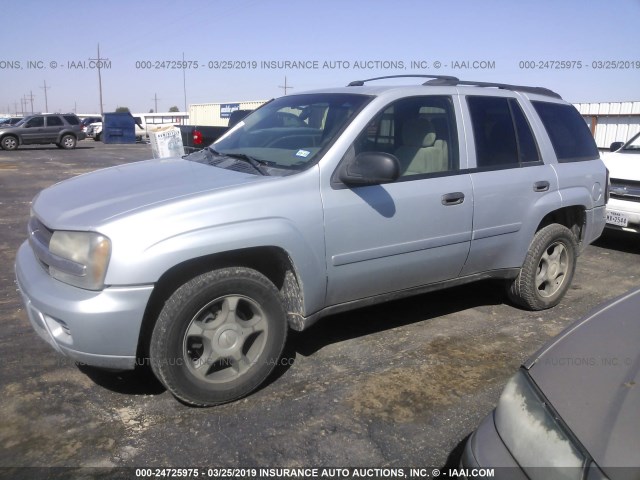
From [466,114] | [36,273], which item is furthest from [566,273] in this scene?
[36,273]

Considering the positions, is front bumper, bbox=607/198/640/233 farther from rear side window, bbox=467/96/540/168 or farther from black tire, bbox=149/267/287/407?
black tire, bbox=149/267/287/407

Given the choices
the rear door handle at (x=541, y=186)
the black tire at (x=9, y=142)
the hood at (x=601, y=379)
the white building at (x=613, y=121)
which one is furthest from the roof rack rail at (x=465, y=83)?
the black tire at (x=9, y=142)

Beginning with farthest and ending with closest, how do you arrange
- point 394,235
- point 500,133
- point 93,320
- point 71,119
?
point 71,119, point 500,133, point 394,235, point 93,320

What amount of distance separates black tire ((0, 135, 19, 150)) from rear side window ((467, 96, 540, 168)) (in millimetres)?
27009

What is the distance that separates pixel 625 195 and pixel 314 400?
5402 millimetres

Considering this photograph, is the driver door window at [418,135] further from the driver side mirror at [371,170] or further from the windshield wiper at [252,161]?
the windshield wiper at [252,161]

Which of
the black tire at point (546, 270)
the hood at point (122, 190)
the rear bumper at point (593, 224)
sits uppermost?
the hood at point (122, 190)

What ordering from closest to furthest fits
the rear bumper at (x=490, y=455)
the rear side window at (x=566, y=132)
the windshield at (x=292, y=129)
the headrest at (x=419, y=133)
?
the rear bumper at (x=490, y=455), the windshield at (x=292, y=129), the headrest at (x=419, y=133), the rear side window at (x=566, y=132)

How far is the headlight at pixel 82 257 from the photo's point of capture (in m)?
2.68

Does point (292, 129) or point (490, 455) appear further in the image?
point (292, 129)

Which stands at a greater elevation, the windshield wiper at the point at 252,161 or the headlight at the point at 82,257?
the windshield wiper at the point at 252,161

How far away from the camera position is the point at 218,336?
3035mm

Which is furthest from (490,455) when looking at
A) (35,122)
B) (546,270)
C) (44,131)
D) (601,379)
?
(35,122)

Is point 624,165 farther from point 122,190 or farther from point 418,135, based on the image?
point 122,190
